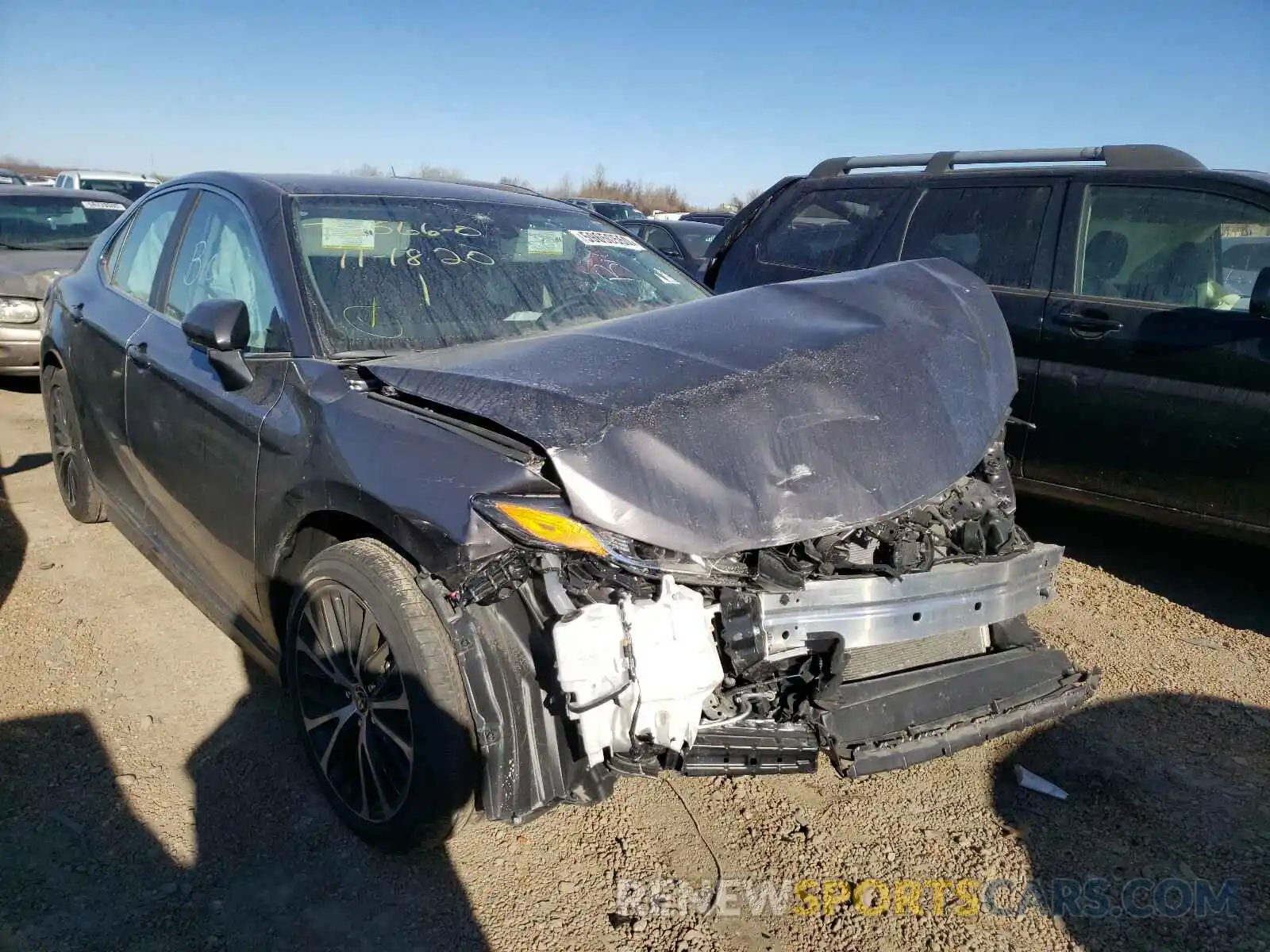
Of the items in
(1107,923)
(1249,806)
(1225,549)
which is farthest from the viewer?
(1225,549)

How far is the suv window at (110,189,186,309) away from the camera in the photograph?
368cm

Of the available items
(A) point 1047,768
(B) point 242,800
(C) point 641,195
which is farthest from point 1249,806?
(C) point 641,195

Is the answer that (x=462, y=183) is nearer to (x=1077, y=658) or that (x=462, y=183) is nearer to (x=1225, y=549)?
(x=1077, y=658)

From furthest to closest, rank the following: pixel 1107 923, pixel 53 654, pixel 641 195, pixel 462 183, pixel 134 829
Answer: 1. pixel 641 195
2. pixel 462 183
3. pixel 53 654
4. pixel 134 829
5. pixel 1107 923

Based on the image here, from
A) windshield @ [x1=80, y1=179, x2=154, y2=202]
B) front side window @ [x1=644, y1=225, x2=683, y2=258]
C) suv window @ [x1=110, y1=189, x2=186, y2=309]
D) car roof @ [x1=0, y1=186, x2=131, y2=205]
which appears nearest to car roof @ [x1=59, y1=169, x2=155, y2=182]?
windshield @ [x1=80, y1=179, x2=154, y2=202]

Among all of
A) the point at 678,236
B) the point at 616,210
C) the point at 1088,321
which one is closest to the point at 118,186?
the point at 616,210

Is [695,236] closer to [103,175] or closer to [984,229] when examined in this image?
[984,229]

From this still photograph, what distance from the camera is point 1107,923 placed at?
2.26 metres

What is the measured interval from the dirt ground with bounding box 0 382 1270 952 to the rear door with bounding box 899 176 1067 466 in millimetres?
1533

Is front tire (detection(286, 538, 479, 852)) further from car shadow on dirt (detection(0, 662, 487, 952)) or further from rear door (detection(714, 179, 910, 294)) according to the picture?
rear door (detection(714, 179, 910, 294))

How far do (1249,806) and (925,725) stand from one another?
1.18 m

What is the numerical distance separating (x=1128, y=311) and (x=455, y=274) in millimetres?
3068

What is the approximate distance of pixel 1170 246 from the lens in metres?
4.17

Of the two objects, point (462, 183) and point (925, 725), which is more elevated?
point (462, 183)
